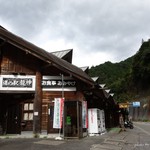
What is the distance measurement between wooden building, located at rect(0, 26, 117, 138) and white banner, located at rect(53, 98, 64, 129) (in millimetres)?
830

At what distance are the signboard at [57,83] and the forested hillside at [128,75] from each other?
174 feet

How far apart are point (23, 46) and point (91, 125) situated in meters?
7.10

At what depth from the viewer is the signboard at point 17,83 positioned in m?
15.8

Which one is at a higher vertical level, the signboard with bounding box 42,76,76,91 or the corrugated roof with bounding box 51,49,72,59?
the corrugated roof with bounding box 51,49,72,59

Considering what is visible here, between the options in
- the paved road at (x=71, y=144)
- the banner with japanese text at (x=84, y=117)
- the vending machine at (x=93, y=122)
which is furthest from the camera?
the vending machine at (x=93, y=122)

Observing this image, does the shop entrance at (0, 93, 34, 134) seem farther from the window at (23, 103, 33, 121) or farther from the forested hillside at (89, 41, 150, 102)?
the forested hillside at (89, 41, 150, 102)

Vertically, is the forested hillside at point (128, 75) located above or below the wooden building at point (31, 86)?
above

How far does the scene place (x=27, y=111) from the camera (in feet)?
52.9

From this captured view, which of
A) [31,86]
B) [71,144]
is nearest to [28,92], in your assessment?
[31,86]

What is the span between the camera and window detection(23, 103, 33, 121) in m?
16.1

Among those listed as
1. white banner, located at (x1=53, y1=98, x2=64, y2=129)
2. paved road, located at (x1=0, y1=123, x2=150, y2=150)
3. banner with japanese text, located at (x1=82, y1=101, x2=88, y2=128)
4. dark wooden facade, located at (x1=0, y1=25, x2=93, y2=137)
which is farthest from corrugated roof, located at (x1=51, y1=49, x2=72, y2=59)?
paved road, located at (x1=0, y1=123, x2=150, y2=150)

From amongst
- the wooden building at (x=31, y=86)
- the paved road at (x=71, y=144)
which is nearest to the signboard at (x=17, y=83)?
the wooden building at (x=31, y=86)

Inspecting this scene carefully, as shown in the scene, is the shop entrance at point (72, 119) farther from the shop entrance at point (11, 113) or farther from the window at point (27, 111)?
the shop entrance at point (11, 113)

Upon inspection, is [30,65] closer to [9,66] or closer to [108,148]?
[9,66]
